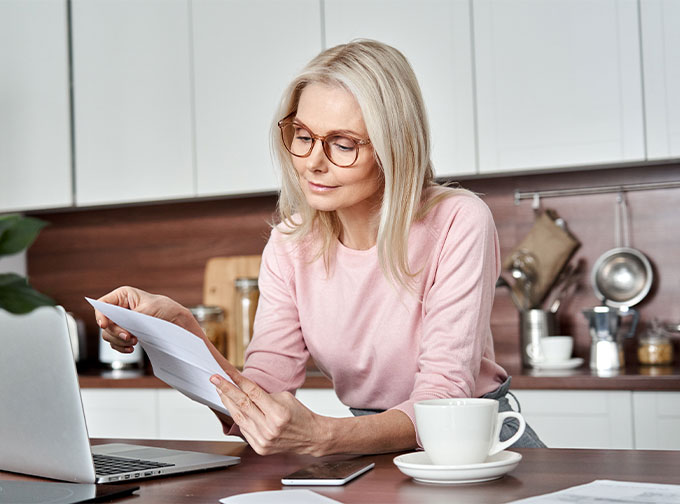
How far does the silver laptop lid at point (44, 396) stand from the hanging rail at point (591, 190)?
6.92ft

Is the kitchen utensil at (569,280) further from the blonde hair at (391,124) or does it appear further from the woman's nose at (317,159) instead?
the woman's nose at (317,159)

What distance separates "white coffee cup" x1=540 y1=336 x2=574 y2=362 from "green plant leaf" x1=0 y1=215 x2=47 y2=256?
2.19 metres

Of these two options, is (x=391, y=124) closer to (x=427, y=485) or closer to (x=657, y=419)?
(x=427, y=485)

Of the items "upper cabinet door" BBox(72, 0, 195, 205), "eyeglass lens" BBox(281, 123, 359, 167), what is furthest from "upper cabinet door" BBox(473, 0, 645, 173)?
"eyeglass lens" BBox(281, 123, 359, 167)

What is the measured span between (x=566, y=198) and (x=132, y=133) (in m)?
1.51

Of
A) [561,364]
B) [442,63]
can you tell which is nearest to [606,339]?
[561,364]

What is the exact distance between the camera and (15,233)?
68cm

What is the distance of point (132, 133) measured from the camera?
314 cm

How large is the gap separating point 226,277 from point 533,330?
1.13 m

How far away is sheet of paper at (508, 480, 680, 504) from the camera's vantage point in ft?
2.90

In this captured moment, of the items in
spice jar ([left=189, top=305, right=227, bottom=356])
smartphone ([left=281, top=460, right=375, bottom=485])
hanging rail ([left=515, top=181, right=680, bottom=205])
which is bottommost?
smartphone ([left=281, top=460, right=375, bottom=485])

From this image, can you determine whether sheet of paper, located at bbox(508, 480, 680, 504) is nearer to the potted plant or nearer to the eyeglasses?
the potted plant

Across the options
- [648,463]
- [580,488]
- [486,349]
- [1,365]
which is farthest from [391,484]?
[486,349]

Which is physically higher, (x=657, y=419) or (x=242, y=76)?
(x=242, y=76)
